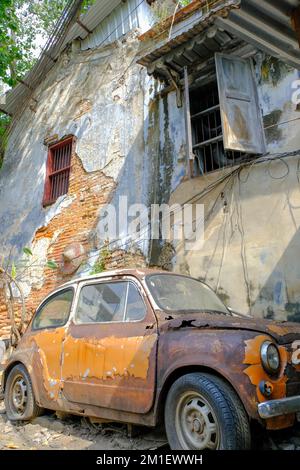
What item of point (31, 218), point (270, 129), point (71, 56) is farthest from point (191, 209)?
point (71, 56)

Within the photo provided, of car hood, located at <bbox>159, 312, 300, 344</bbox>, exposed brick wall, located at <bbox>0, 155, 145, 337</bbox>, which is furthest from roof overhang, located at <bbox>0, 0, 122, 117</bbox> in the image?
car hood, located at <bbox>159, 312, 300, 344</bbox>

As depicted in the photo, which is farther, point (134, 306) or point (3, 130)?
point (3, 130)

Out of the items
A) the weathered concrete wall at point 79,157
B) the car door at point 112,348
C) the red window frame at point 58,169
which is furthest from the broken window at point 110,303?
the red window frame at point 58,169

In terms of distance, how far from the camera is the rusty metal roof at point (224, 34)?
3143 mm

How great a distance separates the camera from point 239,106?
6770 millimetres

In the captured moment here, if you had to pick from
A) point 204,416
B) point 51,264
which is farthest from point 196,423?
point 51,264

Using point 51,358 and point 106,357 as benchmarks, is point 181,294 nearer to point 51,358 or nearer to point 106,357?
point 106,357

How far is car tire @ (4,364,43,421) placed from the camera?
4688 millimetres

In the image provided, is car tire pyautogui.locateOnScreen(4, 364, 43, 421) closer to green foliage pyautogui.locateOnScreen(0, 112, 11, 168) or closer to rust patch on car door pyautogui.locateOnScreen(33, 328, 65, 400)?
rust patch on car door pyautogui.locateOnScreen(33, 328, 65, 400)

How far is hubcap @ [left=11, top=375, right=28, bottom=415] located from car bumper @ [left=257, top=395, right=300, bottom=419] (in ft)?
10.4

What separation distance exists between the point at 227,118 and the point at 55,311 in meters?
4.10

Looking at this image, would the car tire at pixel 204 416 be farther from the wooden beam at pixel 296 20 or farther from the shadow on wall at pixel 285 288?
the shadow on wall at pixel 285 288

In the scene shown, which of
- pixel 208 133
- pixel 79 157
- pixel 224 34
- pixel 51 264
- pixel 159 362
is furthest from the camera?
pixel 79 157

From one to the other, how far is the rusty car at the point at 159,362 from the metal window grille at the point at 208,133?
132 inches
